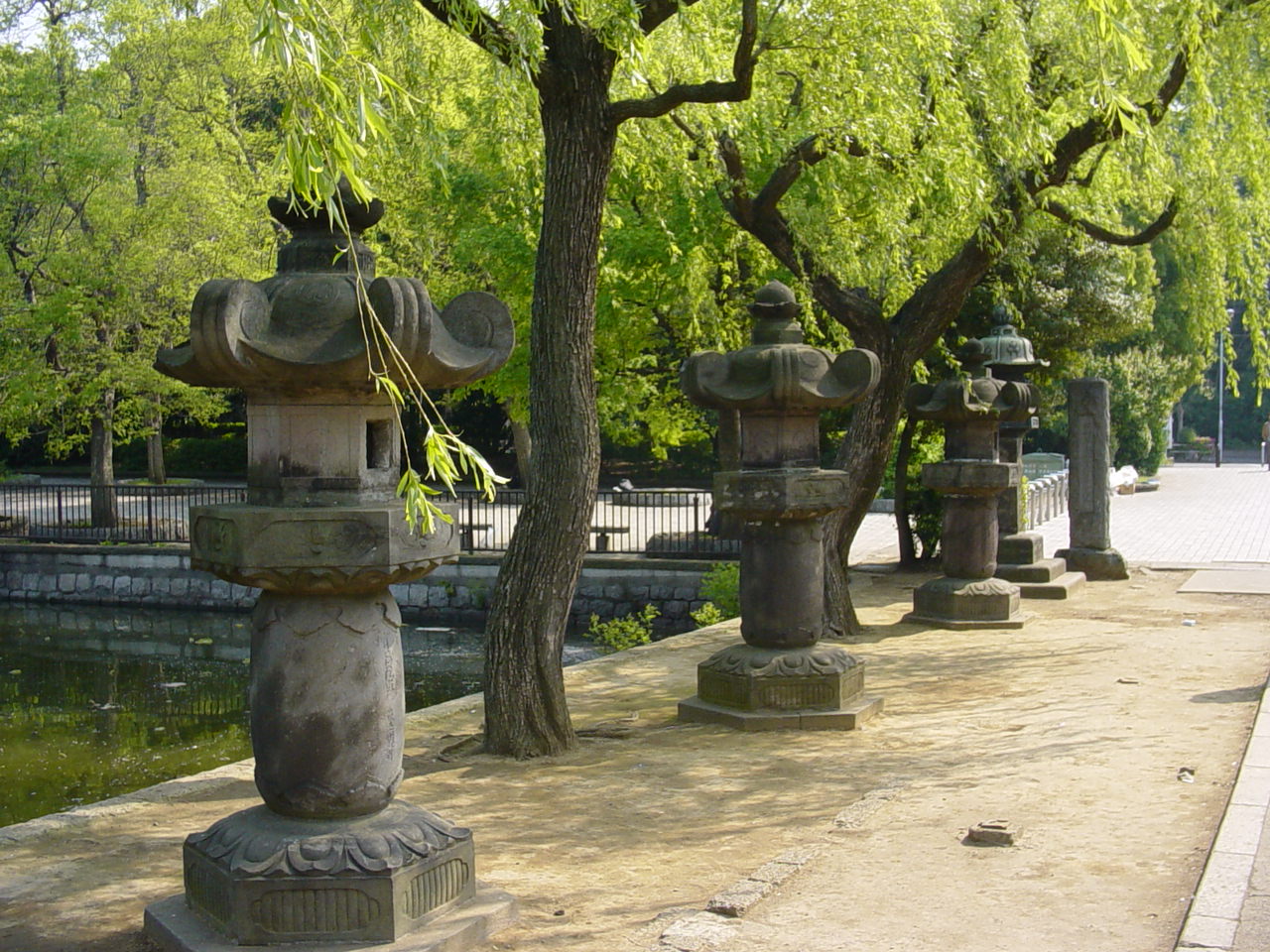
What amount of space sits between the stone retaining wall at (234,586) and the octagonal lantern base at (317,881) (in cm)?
1494

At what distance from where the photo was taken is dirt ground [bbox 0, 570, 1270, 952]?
5215mm

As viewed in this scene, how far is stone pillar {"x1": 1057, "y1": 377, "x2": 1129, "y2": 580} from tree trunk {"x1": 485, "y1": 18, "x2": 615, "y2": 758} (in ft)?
34.7

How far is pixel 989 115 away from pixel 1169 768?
265 inches

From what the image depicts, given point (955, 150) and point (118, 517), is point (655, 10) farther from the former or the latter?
point (118, 517)

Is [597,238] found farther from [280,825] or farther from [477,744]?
Answer: [280,825]

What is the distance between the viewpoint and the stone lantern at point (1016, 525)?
15.5 metres

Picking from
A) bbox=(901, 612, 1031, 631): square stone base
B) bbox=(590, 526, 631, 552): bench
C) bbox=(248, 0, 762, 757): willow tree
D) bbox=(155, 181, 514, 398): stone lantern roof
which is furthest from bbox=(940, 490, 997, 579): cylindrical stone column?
bbox=(155, 181, 514, 398): stone lantern roof

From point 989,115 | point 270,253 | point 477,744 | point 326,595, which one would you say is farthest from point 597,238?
point 270,253

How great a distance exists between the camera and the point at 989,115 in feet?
39.4

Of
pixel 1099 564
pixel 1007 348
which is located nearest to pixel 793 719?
pixel 1007 348

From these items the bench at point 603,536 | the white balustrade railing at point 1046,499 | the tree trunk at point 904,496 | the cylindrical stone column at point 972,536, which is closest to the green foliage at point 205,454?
the bench at point 603,536

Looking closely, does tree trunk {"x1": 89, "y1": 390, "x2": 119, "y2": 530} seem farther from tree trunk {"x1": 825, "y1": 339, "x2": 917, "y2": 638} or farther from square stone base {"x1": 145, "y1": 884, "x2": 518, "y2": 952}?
square stone base {"x1": 145, "y1": 884, "x2": 518, "y2": 952}

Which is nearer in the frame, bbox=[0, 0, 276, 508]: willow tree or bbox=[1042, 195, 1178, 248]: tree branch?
bbox=[1042, 195, 1178, 248]: tree branch

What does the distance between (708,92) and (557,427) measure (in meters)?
2.58
